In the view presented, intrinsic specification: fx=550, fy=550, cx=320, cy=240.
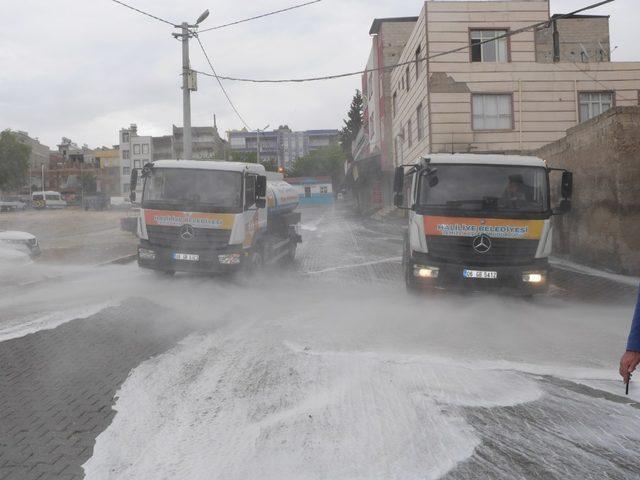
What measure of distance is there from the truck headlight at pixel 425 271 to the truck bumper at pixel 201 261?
377 cm

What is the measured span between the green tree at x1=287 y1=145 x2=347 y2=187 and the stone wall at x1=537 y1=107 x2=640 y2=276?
240 ft

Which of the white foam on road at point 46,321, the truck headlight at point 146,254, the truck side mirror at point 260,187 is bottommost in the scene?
the white foam on road at point 46,321

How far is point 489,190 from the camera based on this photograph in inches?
338

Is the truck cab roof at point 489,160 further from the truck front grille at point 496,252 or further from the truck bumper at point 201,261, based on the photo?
the truck bumper at point 201,261

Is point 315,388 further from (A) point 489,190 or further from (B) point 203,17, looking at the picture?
(B) point 203,17

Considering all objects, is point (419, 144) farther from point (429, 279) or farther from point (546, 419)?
point (546, 419)

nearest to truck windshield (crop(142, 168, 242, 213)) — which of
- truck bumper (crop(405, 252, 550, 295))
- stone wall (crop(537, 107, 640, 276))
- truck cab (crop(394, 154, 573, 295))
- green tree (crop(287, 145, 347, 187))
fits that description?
truck cab (crop(394, 154, 573, 295))

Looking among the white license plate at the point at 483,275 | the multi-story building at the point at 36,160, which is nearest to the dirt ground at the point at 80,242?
the white license plate at the point at 483,275

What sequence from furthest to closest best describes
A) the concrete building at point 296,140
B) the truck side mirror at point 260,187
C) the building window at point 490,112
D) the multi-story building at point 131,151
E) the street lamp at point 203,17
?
the concrete building at point 296,140, the multi-story building at point 131,151, the building window at point 490,112, the street lamp at point 203,17, the truck side mirror at point 260,187

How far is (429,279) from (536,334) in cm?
189

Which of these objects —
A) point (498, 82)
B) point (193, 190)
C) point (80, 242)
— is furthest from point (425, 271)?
point (498, 82)

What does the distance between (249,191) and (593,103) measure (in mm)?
19323

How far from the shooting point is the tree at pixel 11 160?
6033cm

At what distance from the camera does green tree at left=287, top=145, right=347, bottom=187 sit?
88438mm
